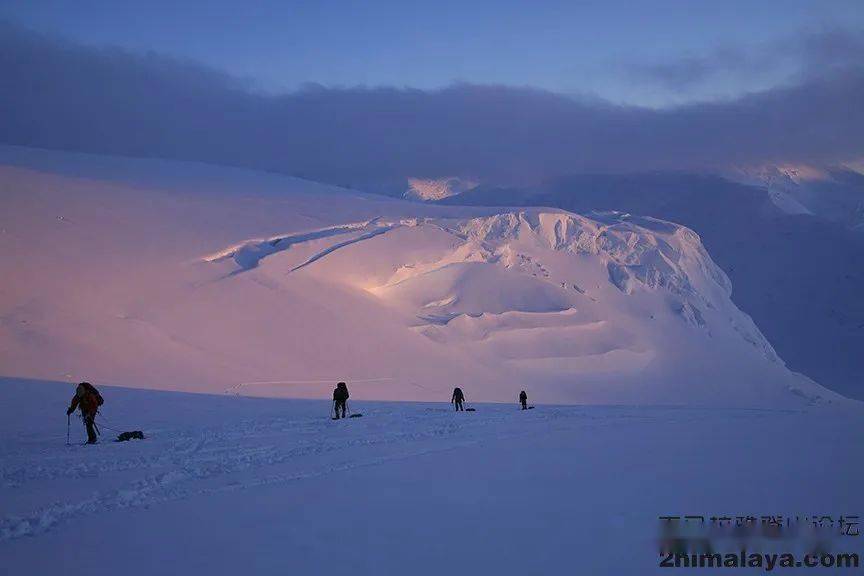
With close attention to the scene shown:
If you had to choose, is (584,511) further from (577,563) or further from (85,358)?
(85,358)

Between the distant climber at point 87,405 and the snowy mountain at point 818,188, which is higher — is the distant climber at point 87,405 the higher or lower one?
the lower one

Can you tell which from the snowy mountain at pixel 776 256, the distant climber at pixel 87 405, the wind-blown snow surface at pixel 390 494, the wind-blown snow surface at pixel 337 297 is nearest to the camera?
the wind-blown snow surface at pixel 390 494

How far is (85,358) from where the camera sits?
686 inches

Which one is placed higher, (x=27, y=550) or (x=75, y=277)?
(x=75, y=277)

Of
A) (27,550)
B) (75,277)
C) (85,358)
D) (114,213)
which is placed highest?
(114,213)

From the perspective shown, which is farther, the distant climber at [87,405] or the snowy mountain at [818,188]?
the snowy mountain at [818,188]

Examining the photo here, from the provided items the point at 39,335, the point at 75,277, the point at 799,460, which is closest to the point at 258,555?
the point at 799,460

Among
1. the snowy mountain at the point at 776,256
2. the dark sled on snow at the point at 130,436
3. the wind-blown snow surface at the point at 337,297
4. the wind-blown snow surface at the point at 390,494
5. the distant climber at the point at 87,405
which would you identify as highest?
the snowy mountain at the point at 776,256

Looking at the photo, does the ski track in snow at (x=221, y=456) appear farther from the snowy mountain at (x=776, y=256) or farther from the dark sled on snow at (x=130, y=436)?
the snowy mountain at (x=776, y=256)

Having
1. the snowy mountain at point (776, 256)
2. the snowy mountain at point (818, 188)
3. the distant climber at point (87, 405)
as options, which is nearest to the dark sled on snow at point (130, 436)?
the distant climber at point (87, 405)

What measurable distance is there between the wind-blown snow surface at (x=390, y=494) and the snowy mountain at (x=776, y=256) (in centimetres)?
7067

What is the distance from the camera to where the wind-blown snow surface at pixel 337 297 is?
64.6ft

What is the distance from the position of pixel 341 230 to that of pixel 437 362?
31.0ft

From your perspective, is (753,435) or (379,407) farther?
(379,407)
